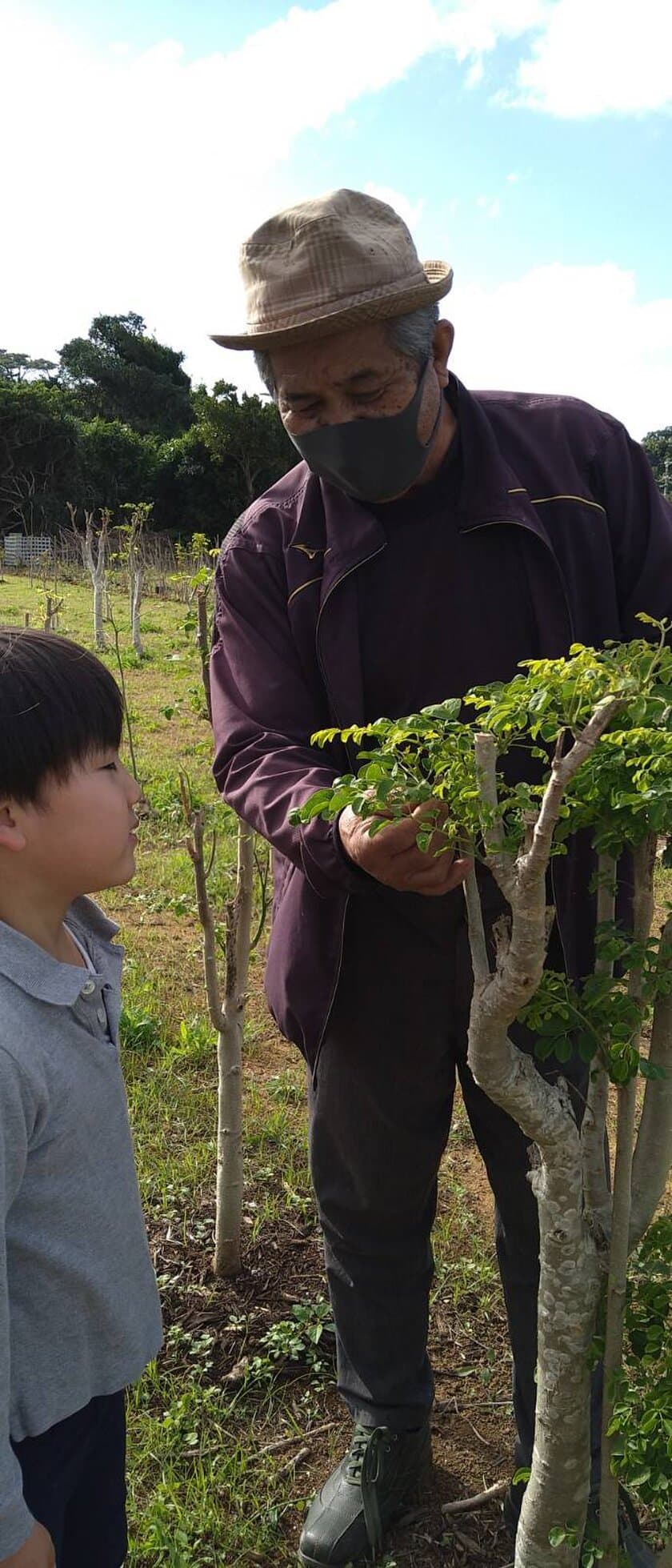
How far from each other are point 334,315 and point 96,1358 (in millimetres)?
1567

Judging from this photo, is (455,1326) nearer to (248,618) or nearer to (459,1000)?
(459,1000)

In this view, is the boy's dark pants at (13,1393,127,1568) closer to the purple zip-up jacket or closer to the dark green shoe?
the dark green shoe

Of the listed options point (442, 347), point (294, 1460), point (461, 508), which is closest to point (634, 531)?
point (461, 508)

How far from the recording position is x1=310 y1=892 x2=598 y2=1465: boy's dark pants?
198 cm

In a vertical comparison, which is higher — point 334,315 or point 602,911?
point 334,315

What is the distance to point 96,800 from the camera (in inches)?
56.1

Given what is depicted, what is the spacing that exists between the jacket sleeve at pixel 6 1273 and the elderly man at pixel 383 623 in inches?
23.6

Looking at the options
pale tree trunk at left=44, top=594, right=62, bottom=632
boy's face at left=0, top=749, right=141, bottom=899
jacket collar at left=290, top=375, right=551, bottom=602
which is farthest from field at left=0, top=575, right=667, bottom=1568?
pale tree trunk at left=44, top=594, right=62, bottom=632

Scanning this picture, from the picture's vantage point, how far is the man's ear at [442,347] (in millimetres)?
1879

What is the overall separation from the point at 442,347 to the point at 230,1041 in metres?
1.78

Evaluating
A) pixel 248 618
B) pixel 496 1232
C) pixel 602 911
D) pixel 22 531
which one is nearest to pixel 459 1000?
pixel 496 1232

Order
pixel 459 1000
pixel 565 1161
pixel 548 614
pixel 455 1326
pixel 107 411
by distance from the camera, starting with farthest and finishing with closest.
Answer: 1. pixel 107 411
2. pixel 455 1326
3. pixel 459 1000
4. pixel 548 614
5. pixel 565 1161

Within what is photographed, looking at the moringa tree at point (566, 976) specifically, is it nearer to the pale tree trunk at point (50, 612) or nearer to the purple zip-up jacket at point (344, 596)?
the purple zip-up jacket at point (344, 596)

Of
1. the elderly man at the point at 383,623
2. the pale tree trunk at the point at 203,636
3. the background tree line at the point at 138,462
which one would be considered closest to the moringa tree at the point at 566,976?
the elderly man at the point at 383,623
